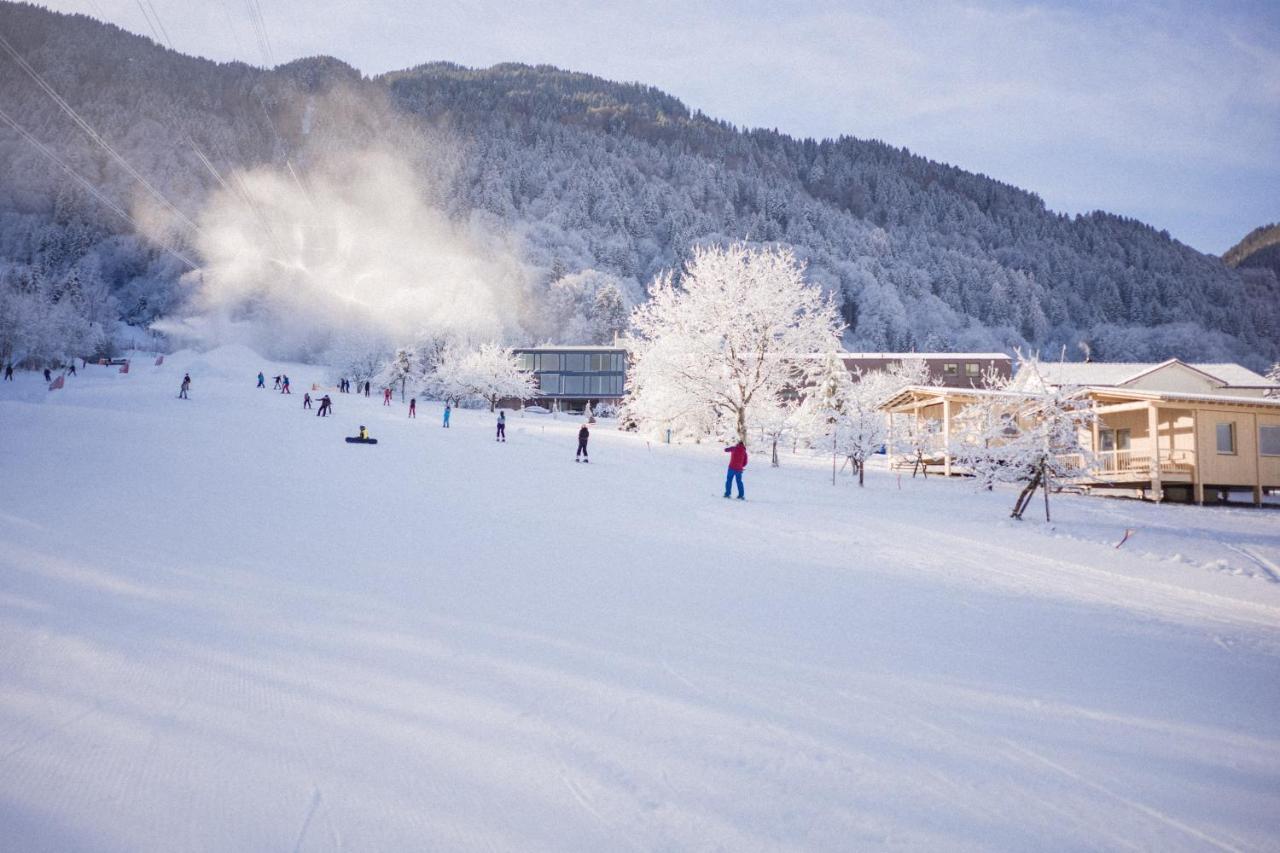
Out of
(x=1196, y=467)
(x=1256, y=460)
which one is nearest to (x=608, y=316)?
(x=1196, y=467)

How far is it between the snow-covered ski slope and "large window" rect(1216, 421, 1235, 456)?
2029cm

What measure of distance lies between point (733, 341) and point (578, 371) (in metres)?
57.8

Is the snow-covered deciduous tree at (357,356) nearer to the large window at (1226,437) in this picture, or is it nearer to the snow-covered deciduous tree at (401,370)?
the snow-covered deciduous tree at (401,370)

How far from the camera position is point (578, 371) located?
273ft

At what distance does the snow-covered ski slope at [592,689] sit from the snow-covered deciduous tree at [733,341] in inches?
673

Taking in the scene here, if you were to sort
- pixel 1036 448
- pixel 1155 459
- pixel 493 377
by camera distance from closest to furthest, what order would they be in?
pixel 1036 448, pixel 1155 459, pixel 493 377

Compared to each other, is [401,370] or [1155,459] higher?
[401,370]

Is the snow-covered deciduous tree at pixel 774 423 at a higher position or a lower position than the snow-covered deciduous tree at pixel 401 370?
lower

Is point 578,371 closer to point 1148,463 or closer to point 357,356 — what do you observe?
point 357,356

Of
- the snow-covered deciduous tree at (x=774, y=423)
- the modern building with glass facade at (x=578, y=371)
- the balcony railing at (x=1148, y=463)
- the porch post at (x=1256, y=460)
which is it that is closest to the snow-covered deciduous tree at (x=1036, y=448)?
the snow-covered deciduous tree at (x=774, y=423)

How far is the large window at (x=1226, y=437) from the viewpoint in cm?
2491

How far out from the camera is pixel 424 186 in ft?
632

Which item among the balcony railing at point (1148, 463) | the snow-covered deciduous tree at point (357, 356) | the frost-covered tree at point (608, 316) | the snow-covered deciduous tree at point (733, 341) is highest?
the frost-covered tree at point (608, 316)

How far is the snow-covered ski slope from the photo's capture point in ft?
9.21
